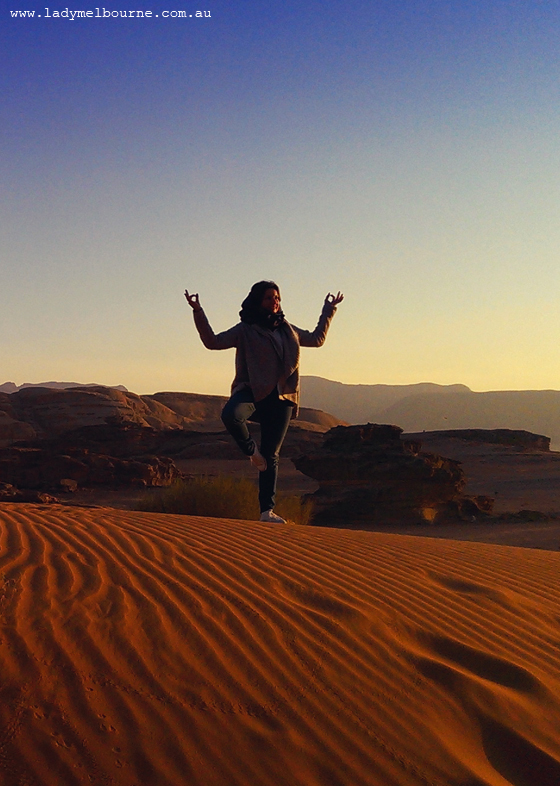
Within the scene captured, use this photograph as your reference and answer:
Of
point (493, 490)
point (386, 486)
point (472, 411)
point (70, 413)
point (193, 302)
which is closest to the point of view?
point (193, 302)

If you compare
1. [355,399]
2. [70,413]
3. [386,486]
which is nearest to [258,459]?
[386,486]

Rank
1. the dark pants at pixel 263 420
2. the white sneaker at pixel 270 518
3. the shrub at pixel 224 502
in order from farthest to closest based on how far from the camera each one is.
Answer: the shrub at pixel 224 502, the white sneaker at pixel 270 518, the dark pants at pixel 263 420

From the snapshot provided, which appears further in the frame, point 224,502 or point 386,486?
point 386,486

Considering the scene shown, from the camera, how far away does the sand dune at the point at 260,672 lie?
104 inches

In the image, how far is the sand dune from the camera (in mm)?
2648

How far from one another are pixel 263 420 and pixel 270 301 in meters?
1.12

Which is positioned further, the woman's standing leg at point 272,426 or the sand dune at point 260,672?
the woman's standing leg at point 272,426

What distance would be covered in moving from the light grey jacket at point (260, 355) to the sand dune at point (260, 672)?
2186 millimetres

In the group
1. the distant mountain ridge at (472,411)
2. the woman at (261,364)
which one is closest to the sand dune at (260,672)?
the woman at (261,364)

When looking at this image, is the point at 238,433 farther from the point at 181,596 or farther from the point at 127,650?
the point at 127,650

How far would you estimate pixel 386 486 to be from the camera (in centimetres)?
1502

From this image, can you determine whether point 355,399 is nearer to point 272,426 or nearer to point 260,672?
point 272,426

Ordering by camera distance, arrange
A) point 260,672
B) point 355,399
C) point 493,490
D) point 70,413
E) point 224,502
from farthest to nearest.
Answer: point 355,399
point 70,413
point 493,490
point 224,502
point 260,672

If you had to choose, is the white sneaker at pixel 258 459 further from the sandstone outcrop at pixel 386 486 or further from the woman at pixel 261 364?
the sandstone outcrop at pixel 386 486
